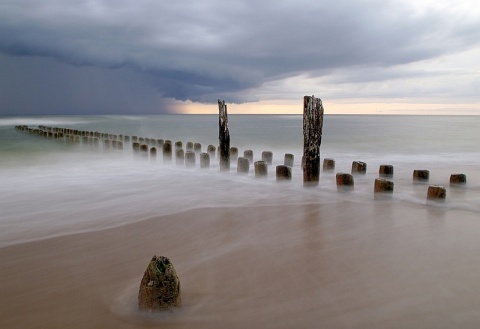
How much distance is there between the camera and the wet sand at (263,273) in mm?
2455

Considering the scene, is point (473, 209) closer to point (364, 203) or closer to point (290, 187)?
point (364, 203)

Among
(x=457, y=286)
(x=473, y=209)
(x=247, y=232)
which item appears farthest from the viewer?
(x=473, y=209)

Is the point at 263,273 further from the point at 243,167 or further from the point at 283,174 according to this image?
the point at 243,167

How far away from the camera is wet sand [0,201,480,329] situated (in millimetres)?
2455

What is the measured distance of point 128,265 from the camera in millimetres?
3248

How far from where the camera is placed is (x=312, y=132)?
6594 mm

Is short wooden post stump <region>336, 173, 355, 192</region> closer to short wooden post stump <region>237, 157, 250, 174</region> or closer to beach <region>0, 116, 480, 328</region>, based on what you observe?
beach <region>0, 116, 480, 328</region>

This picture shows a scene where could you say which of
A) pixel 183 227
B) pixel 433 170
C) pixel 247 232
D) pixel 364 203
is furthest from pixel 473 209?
pixel 433 170

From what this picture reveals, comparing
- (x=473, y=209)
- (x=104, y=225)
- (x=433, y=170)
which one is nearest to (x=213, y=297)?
(x=104, y=225)

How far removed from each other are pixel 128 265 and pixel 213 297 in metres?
0.95

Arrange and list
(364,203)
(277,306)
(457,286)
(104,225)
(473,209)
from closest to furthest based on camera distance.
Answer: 1. (277,306)
2. (457,286)
3. (104,225)
4. (473,209)
5. (364,203)

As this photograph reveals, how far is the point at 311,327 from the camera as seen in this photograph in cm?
237

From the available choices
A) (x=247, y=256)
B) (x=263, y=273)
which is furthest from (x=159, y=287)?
(x=247, y=256)

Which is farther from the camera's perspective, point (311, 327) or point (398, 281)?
point (398, 281)
